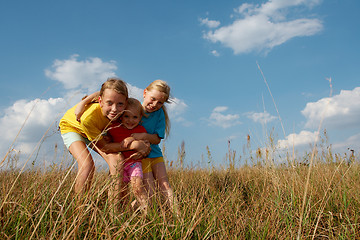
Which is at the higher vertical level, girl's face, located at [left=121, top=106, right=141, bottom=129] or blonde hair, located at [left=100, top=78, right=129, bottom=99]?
blonde hair, located at [left=100, top=78, right=129, bottom=99]

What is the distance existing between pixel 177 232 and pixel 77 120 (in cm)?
151

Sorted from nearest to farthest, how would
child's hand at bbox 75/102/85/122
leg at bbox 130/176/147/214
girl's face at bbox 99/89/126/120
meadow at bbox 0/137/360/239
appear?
meadow at bbox 0/137/360/239, leg at bbox 130/176/147/214, girl's face at bbox 99/89/126/120, child's hand at bbox 75/102/85/122

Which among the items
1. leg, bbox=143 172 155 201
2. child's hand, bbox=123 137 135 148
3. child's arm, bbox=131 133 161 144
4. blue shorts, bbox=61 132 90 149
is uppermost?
blue shorts, bbox=61 132 90 149

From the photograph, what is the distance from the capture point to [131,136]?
2.76m

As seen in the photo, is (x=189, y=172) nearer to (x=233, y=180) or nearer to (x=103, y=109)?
(x=233, y=180)

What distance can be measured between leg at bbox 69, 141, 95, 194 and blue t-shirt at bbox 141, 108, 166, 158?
62cm

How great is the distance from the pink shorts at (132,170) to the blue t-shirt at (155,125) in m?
0.27

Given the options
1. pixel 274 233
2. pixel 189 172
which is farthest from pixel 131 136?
pixel 189 172

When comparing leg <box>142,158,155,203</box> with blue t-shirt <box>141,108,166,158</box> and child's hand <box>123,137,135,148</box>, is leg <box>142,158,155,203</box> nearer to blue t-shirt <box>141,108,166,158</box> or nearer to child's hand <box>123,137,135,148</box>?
blue t-shirt <box>141,108,166,158</box>

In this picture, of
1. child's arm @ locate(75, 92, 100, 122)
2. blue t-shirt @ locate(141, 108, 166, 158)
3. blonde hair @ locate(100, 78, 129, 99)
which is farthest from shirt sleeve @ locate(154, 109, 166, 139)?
child's arm @ locate(75, 92, 100, 122)

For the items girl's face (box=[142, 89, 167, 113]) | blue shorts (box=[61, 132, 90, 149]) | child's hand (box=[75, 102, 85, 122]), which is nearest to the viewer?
child's hand (box=[75, 102, 85, 122])

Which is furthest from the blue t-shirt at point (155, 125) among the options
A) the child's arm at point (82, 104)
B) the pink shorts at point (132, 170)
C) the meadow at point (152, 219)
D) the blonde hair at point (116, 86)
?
the meadow at point (152, 219)

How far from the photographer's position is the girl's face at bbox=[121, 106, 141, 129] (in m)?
2.74

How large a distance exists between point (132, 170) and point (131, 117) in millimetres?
513
